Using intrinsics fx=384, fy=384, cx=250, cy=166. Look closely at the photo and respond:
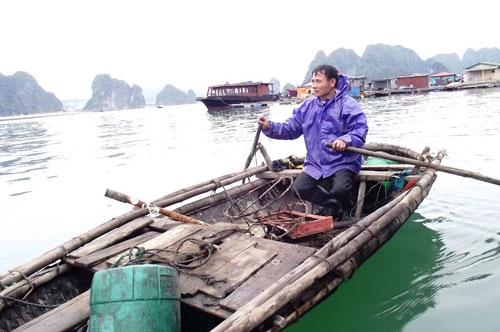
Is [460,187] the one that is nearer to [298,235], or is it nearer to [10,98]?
[298,235]

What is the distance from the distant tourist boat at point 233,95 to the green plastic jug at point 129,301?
137 ft

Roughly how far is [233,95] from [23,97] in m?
126

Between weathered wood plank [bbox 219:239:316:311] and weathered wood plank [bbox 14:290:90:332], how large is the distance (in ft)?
3.19

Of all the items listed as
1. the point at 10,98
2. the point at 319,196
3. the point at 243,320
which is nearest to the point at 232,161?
the point at 319,196

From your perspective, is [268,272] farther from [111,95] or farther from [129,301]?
[111,95]

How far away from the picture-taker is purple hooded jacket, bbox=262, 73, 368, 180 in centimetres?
439

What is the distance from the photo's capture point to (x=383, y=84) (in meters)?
53.8

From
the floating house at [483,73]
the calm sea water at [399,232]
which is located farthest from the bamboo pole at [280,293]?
the floating house at [483,73]

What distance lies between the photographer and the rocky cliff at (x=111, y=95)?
522 feet

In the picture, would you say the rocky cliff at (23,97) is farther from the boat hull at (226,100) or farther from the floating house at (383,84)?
the floating house at (383,84)

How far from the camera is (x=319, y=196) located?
187 inches

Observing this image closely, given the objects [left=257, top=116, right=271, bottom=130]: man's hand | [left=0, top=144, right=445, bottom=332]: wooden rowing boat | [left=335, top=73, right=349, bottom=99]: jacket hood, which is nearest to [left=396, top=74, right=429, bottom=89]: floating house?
[left=335, top=73, right=349, bottom=99]: jacket hood

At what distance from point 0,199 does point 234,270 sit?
9.09 m

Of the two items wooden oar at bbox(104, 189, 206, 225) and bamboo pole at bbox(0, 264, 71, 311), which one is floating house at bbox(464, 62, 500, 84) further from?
bamboo pole at bbox(0, 264, 71, 311)
